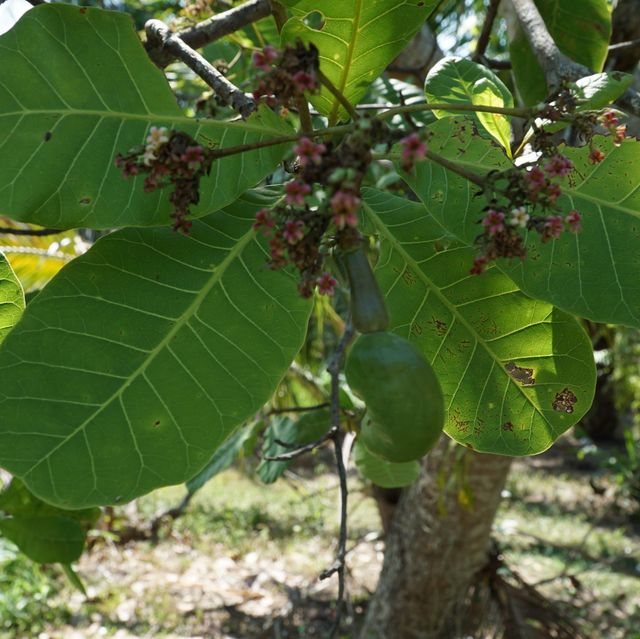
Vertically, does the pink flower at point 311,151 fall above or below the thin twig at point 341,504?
above

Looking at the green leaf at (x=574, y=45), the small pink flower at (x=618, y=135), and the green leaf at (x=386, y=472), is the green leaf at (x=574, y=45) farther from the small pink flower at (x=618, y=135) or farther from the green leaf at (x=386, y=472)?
the green leaf at (x=386, y=472)

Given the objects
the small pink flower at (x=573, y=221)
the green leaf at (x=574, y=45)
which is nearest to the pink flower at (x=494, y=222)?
the small pink flower at (x=573, y=221)

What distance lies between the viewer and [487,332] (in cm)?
100

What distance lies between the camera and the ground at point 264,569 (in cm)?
480

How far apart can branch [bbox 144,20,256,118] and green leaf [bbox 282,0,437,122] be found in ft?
0.30

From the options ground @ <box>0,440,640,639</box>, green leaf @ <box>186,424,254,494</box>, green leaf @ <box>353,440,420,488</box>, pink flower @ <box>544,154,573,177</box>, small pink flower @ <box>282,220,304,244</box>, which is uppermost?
pink flower @ <box>544,154,573,177</box>

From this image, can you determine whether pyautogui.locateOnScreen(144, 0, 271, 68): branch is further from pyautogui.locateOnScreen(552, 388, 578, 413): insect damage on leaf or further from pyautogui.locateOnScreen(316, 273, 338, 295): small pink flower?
pyautogui.locateOnScreen(552, 388, 578, 413): insect damage on leaf

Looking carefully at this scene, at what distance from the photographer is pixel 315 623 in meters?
4.93

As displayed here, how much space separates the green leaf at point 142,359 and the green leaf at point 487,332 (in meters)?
0.18

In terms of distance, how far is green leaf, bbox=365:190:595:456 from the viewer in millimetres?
979

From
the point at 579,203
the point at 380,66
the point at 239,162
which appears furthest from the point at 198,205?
the point at 579,203

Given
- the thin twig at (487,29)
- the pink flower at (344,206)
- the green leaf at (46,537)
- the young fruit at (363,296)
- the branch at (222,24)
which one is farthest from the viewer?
the thin twig at (487,29)

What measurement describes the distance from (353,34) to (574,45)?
84 centimetres

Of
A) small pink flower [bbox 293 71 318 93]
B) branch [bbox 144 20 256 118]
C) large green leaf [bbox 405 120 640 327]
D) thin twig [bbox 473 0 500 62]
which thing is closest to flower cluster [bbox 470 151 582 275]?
large green leaf [bbox 405 120 640 327]
